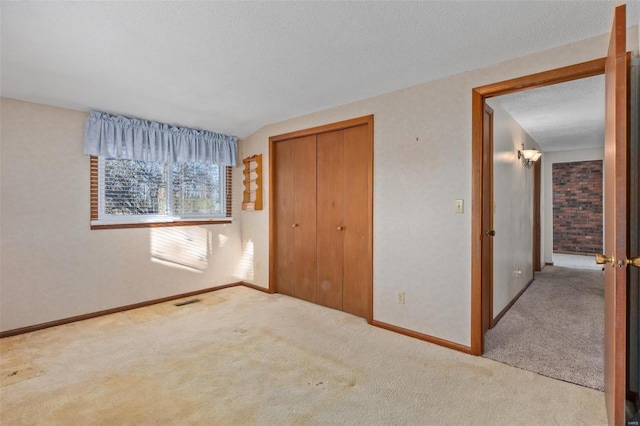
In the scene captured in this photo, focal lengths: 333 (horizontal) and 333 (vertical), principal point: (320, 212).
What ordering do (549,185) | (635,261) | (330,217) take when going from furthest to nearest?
(549,185)
(330,217)
(635,261)

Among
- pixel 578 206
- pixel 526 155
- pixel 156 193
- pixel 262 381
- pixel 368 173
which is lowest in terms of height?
pixel 262 381

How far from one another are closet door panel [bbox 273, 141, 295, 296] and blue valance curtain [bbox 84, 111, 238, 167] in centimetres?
84

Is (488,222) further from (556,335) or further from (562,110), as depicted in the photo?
(562,110)

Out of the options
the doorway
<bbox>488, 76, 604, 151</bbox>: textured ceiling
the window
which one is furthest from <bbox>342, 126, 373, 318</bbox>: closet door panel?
the window

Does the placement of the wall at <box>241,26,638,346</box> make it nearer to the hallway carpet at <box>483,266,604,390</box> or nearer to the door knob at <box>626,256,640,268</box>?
the hallway carpet at <box>483,266,604,390</box>

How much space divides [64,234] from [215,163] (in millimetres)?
1910

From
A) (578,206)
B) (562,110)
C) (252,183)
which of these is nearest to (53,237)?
(252,183)

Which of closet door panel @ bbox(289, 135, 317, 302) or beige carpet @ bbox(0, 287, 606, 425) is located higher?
closet door panel @ bbox(289, 135, 317, 302)

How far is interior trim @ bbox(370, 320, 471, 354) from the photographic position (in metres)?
2.70

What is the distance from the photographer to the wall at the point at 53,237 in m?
3.07

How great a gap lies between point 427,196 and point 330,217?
4.08 ft

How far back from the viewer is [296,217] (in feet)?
13.8

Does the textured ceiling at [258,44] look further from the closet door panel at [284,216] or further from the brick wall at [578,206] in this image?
the brick wall at [578,206]

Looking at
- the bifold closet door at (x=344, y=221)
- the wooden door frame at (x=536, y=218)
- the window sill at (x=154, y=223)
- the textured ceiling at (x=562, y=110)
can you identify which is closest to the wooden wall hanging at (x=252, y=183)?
the window sill at (x=154, y=223)
